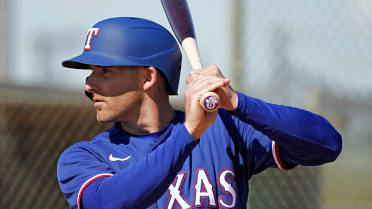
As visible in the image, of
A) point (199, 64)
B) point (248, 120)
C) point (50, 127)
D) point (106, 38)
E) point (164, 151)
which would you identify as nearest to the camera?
point (164, 151)

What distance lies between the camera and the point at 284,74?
10.3 ft

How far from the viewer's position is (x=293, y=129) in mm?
1829

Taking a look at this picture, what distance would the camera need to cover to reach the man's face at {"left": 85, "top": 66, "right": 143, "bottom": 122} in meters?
2.10

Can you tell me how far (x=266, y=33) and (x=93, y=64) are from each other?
1.40 metres

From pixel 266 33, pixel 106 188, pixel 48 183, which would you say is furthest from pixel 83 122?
pixel 106 188

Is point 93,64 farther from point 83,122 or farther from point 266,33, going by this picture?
point 83,122

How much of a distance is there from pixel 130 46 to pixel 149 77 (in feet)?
0.49

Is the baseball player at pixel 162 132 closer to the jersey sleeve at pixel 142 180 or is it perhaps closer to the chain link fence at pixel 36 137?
Answer: the jersey sleeve at pixel 142 180

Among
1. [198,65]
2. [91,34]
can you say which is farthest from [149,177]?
[91,34]

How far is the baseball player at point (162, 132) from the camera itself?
181 cm

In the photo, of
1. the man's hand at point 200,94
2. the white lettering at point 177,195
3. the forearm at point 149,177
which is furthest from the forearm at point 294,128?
the white lettering at point 177,195

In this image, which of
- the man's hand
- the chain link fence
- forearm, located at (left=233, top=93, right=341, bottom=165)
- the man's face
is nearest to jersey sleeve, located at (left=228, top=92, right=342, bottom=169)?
forearm, located at (left=233, top=93, right=341, bottom=165)

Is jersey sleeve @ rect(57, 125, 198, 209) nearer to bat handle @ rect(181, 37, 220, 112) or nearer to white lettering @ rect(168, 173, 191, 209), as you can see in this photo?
bat handle @ rect(181, 37, 220, 112)

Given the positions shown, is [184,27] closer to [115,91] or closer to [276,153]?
[115,91]
